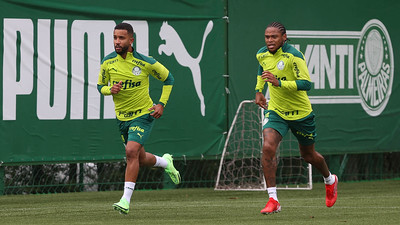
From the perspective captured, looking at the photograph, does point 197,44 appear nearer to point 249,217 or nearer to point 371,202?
point 371,202

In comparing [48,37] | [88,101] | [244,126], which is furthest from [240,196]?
[48,37]

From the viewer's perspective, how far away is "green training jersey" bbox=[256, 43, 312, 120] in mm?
10547

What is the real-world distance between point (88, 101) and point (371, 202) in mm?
4609

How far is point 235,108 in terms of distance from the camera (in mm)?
15453

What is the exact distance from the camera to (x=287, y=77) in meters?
10.7

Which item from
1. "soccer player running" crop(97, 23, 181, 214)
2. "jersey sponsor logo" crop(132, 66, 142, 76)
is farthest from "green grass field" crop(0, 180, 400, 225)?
"jersey sponsor logo" crop(132, 66, 142, 76)

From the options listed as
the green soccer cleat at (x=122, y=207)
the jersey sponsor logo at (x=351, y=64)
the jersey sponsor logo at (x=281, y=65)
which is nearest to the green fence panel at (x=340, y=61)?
the jersey sponsor logo at (x=351, y=64)

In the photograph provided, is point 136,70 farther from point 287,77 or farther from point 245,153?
point 245,153

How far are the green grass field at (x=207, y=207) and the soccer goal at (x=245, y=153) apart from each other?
44 centimetres

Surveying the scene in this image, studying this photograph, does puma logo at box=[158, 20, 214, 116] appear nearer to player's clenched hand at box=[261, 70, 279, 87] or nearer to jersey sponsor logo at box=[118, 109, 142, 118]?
jersey sponsor logo at box=[118, 109, 142, 118]

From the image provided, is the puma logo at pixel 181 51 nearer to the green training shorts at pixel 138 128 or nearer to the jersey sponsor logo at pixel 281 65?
the green training shorts at pixel 138 128

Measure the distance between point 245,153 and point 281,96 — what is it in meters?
4.87

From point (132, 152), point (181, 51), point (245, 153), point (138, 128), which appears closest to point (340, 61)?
point (245, 153)

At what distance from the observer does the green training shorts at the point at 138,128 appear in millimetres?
10805
